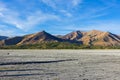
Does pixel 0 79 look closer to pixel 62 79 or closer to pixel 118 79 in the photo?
pixel 62 79

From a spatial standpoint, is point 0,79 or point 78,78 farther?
point 78,78

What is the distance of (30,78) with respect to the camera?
68.7ft

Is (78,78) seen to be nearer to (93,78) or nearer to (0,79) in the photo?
(93,78)

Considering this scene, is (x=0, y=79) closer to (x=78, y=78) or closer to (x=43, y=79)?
(x=43, y=79)

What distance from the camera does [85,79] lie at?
824 inches

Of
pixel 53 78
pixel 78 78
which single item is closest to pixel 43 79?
pixel 53 78

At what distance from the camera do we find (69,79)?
2077 cm

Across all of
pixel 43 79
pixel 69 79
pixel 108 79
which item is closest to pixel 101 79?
pixel 108 79

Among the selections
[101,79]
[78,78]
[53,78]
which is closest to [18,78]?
[53,78]

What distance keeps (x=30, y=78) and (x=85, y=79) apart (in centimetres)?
394

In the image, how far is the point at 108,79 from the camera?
21.2 m

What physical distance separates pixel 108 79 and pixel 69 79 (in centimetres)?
287

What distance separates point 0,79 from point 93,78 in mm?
6735

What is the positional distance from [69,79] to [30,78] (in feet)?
9.18
